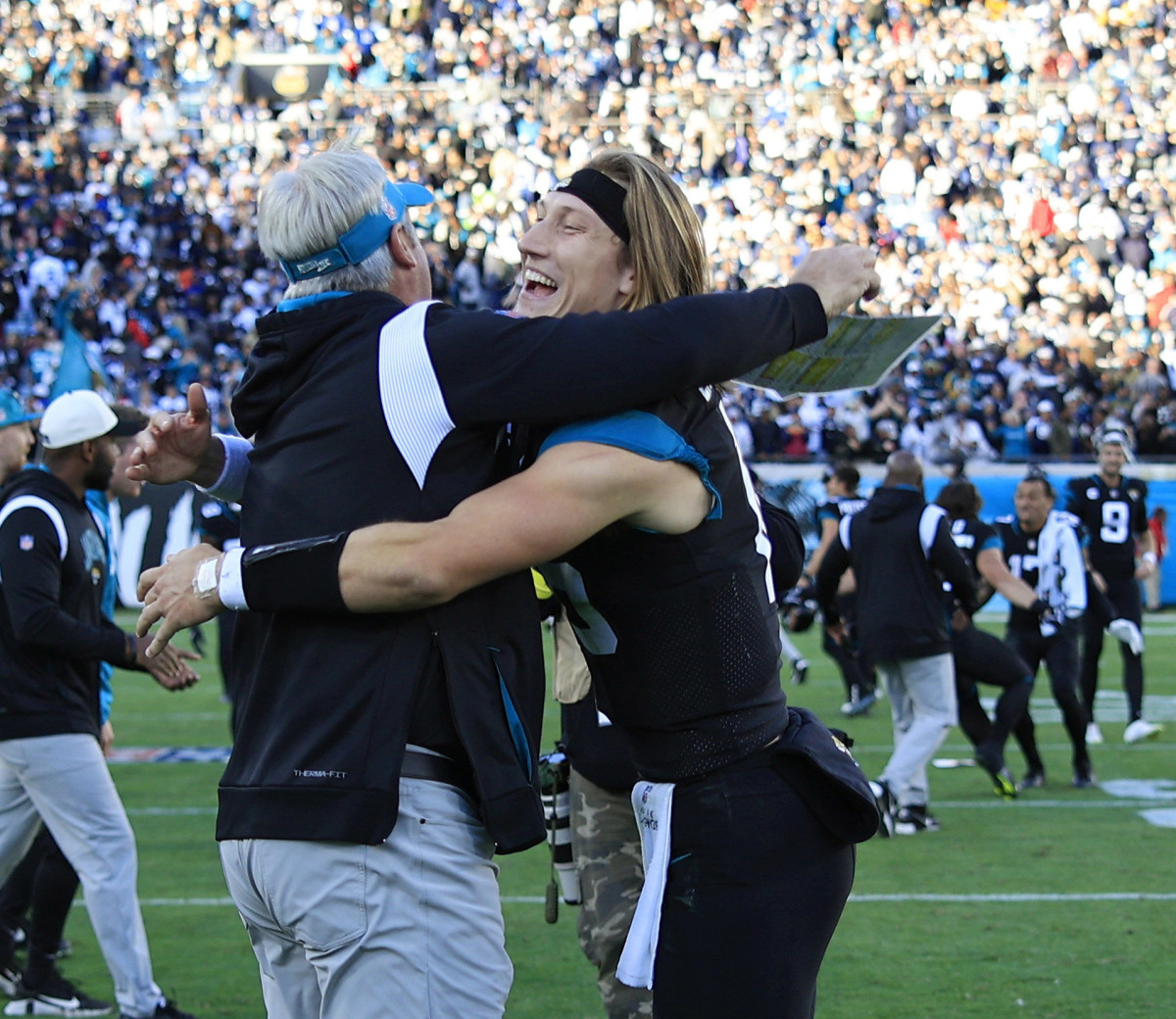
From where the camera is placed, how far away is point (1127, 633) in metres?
11.0

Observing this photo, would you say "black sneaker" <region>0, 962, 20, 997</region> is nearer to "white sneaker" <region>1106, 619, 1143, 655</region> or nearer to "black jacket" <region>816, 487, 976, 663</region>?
"black jacket" <region>816, 487, 976, 663</region>

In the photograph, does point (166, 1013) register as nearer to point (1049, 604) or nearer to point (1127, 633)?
point (1049, 604)

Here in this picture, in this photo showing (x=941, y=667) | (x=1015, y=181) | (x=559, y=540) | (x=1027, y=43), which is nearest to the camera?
(x=559, y=540)

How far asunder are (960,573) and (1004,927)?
8.66 ft

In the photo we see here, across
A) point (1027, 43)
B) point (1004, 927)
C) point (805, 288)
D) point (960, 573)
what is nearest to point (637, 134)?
point (1027, 43)

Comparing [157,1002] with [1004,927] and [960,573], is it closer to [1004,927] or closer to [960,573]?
[1004,927]

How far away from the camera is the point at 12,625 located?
5.27 metres

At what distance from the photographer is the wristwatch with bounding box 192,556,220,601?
2518mm

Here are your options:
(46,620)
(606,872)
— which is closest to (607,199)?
(606,872)

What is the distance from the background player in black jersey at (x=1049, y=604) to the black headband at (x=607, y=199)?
7328 mm

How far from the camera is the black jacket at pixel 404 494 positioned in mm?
2371

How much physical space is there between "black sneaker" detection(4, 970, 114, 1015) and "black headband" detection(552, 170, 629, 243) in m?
3.86

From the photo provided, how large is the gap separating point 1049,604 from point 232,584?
8352 millimetres

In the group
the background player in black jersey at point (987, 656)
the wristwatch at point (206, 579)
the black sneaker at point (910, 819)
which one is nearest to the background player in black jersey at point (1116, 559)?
the background player in black jersey at point (987, 656)
